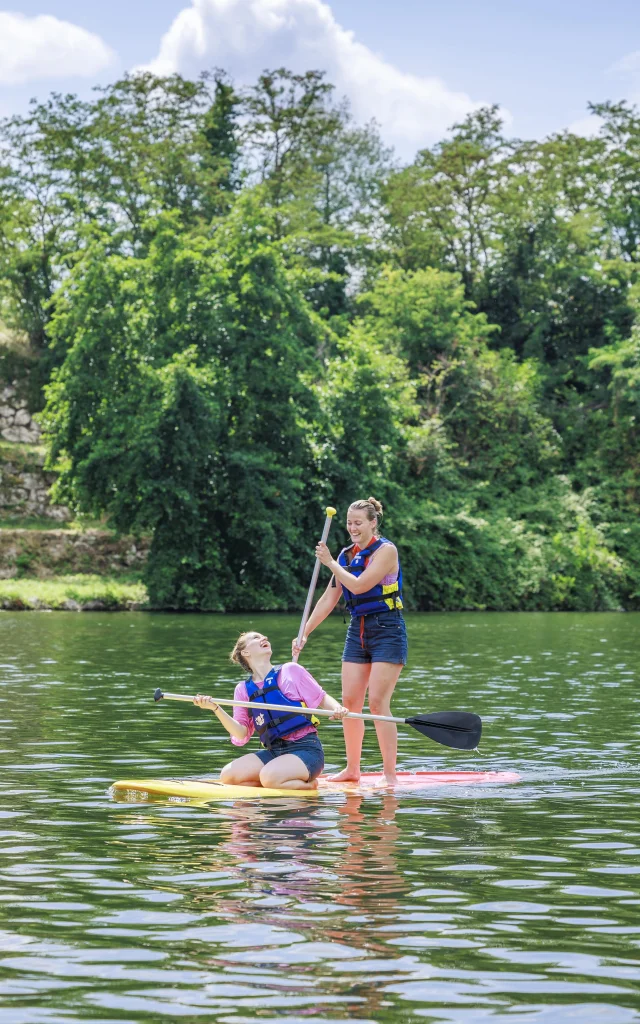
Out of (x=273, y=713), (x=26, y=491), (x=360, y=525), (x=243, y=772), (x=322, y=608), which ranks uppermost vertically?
(x=26, y=491)

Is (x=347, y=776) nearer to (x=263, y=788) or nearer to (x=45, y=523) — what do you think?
(x=263, y=788)

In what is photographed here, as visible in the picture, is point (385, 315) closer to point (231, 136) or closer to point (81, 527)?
point (231, 136)

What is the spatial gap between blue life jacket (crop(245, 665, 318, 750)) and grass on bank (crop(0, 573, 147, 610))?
26.0 metres

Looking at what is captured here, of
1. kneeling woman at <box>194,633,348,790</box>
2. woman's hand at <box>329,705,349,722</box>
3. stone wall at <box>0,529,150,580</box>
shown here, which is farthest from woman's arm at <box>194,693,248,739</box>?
stone wall at <box>0,529,150,580</box>

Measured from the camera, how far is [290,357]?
37.8m

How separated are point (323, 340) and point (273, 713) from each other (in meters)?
31.5

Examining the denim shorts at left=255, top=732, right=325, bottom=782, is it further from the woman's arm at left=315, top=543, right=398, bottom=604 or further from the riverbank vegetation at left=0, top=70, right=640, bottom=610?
the riverbank vegetation at left=0, top=70, right=640, bottom=610

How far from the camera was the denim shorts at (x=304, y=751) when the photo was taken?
9703 millimetres

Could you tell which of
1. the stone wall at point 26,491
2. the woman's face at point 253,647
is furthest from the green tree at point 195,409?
the woman's face at point 253,647

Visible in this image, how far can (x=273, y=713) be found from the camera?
31.6ft

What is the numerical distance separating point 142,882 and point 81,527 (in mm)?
35116

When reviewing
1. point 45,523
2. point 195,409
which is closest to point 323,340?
point 195,409

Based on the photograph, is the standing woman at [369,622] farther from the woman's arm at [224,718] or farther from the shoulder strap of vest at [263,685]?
the woman's arm at [224,718]

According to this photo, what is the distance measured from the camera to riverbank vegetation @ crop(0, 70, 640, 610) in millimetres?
36625
